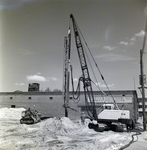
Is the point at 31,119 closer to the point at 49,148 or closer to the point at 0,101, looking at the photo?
the point at 49,148

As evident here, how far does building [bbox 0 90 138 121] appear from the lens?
86.0ft

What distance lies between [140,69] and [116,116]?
516 centimetres

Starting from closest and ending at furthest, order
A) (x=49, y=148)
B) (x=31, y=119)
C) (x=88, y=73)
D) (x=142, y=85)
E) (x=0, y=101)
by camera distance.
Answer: (x=49, y=148) → (x=142, y=85) → (x=31, y=119) → (x=88, y=73) → (x=0, y=101)

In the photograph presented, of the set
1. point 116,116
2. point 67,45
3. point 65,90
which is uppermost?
A: point 67,45

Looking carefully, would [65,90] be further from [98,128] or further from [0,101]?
[0,101]

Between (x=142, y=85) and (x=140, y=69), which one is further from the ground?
(x=140, y=69)

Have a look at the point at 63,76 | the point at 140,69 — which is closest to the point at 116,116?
the point at 140,69

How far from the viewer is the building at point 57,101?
2620cm

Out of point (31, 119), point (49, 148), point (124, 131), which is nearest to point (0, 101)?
point (31, 119)

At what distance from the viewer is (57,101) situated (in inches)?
1144

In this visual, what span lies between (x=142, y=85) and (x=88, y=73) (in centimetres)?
655

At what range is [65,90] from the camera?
19750 mm

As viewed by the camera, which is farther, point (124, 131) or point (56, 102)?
point (56, 102)

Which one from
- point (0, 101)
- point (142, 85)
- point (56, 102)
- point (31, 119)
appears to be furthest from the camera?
point (0, 101)
